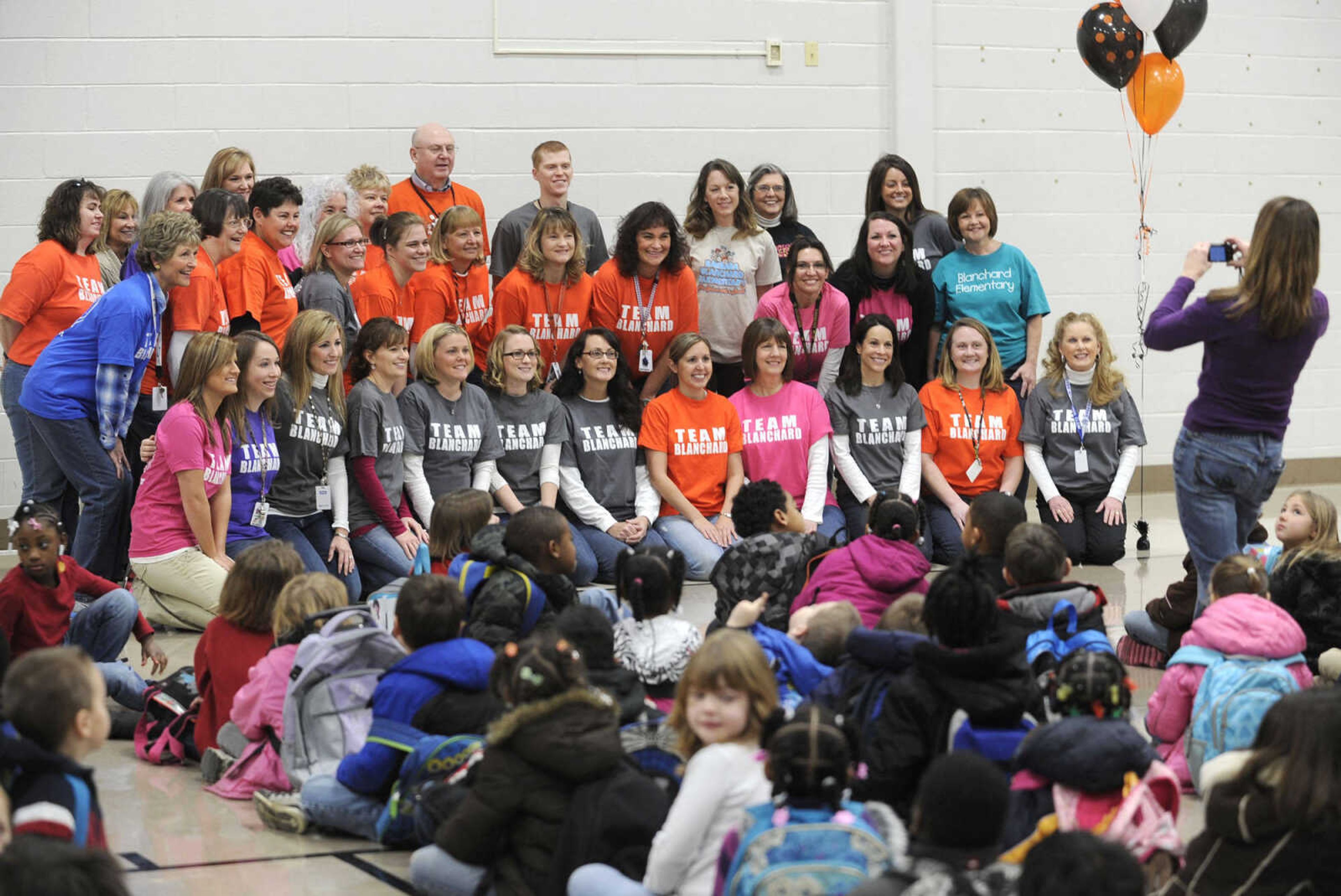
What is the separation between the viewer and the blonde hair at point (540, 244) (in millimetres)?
6105

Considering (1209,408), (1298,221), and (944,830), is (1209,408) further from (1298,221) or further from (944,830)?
(944,830)

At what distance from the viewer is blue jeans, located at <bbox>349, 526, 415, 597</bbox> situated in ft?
18.7

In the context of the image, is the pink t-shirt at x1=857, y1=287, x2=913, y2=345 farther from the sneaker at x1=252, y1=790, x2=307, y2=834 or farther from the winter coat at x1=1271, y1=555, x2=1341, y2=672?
the sneaker at x1=252, y1=790, x2=307, y2=834

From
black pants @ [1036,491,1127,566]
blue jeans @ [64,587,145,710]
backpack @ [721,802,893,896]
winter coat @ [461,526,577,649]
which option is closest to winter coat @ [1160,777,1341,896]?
backpack @ [721,802,893,896]

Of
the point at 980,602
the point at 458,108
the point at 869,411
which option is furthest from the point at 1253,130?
the point at 980,602

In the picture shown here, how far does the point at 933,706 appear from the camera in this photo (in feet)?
9.55

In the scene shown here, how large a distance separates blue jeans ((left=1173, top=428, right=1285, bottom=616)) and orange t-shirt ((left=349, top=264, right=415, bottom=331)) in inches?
126

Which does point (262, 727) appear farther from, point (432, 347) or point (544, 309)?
point (544, 309)

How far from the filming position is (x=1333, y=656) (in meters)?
4.08

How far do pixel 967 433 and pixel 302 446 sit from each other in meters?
2.74

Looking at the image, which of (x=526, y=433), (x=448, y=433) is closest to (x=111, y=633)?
(x=448, y=433)

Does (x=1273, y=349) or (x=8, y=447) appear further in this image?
(x=8, y=447)

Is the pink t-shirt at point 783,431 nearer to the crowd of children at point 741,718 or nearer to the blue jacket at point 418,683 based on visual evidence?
the crowd of children at point 741,718

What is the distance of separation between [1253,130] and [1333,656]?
5.33 metres
